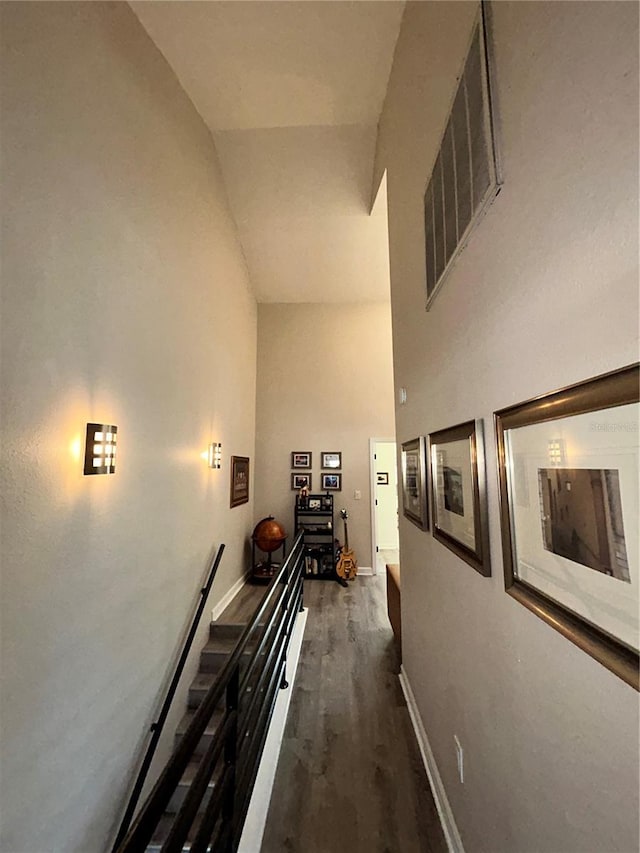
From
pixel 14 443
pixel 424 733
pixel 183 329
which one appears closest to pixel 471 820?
pixel 424 733

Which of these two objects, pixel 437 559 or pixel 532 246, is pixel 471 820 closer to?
pixel 437 559

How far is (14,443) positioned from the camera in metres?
1.30

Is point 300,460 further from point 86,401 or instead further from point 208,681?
point 86,401

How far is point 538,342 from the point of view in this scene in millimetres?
861

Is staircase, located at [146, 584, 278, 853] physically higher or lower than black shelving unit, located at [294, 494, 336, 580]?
lower

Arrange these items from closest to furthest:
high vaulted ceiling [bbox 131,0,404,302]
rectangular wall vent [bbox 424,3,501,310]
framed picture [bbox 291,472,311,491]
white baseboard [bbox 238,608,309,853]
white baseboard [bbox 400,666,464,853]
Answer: rectangular wall vent [bbox 424,3,501,310] → white baseboard [bbox 400,666,464,853] → white baseboard [bbox 238,608,309,853] → high vaulted ceiling [bbox 131,0,404,302] → framed picture [bbox 291,472,311,491]

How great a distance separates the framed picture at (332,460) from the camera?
231 inches

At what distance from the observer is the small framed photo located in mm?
5863

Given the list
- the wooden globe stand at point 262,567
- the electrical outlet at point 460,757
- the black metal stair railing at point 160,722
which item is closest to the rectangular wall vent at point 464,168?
the electrical outlet at point 460,757

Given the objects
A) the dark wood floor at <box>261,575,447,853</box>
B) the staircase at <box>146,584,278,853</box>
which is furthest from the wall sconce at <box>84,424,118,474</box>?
the dark wood floor at <box>261,575,447,853</box>

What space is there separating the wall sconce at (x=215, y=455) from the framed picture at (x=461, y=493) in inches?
94.5

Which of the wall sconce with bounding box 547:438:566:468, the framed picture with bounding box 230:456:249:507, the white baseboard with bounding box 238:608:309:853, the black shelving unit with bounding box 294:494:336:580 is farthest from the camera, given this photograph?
the black shelving unit with bounding box 294:494:336:580

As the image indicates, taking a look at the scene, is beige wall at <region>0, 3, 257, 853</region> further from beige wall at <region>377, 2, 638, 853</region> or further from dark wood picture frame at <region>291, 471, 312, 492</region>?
dark wood picture frame at <region>291, 471, 312, 492</region>

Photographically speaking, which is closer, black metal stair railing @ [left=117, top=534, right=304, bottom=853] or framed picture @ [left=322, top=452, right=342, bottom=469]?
black metal stair railing @ [left=117, top=534, right=304, bottom=853]
